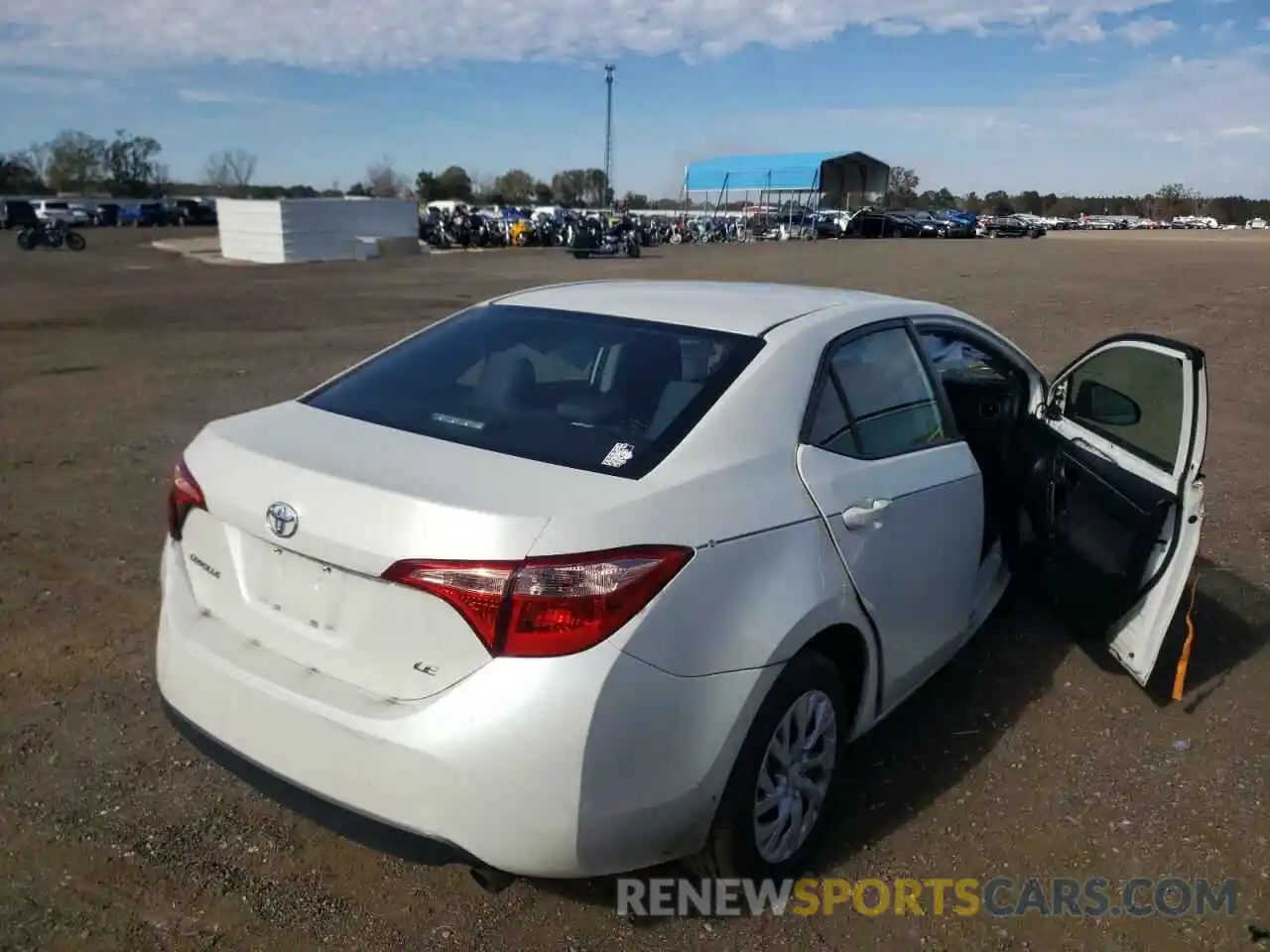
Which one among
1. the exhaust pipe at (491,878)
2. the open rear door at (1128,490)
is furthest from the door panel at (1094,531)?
the exhaust pipe at (491,878)

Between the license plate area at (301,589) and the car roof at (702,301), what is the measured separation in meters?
1.36

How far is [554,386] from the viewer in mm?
3207

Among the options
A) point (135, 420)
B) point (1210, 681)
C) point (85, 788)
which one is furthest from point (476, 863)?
point (135, 420)

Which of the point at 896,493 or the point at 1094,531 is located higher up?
the point at 896,493

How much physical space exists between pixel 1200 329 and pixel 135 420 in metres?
14.7

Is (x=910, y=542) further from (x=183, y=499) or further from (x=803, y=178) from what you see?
(x=803, y=178)

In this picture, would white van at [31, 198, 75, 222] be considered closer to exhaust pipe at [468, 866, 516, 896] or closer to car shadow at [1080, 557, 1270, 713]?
car shadow at [1080, 557, 1270, 713]

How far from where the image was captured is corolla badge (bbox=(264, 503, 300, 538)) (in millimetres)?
2588

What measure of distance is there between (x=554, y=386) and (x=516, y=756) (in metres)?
1.24

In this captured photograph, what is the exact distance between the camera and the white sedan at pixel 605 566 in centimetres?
237

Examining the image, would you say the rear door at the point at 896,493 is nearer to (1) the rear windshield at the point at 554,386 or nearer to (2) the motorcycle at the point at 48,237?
(1) the rear windshield at the point at 554,386

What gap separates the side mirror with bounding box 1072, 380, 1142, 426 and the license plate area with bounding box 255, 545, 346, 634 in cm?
313

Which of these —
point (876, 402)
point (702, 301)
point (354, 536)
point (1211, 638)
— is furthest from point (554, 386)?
point (1211, 638)

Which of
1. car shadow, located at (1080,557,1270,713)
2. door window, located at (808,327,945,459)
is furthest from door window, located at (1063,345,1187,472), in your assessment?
door window, located at (808,327,945,459)
